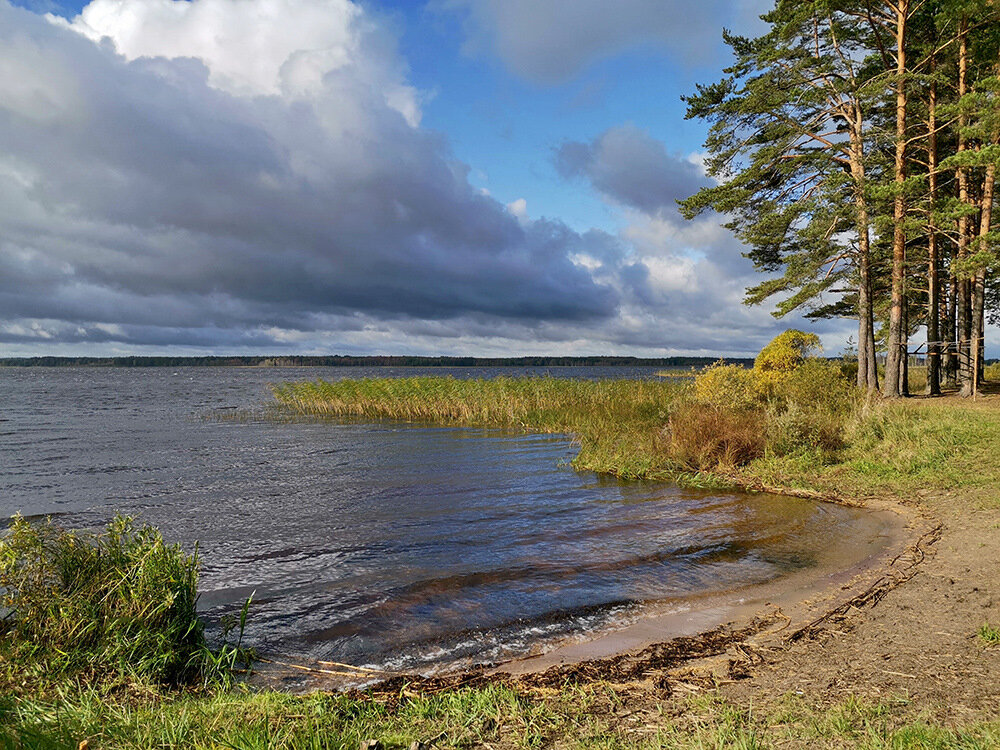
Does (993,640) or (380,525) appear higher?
(993,640)

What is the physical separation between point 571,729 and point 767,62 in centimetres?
2532

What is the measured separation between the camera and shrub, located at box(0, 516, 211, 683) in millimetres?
4711

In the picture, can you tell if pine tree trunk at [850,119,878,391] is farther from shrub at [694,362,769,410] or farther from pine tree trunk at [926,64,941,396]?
shrub at [694,362,769,410]

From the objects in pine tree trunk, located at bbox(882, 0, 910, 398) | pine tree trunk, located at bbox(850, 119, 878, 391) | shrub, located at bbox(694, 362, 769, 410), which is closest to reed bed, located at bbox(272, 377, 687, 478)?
shrub, located at bbox(694, 362, 769, 410)

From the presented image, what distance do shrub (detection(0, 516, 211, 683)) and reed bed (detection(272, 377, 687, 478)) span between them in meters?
10.8

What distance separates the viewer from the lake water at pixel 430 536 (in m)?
6.29

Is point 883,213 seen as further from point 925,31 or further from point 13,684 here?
point 13,684

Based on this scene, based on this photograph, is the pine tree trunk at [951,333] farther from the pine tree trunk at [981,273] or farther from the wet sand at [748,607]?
the wet sand at [748,607]

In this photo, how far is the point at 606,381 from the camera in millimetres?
28562

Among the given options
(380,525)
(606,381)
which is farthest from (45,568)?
(606,381)

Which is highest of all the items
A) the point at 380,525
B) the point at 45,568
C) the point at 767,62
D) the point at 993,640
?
the point at 767,62

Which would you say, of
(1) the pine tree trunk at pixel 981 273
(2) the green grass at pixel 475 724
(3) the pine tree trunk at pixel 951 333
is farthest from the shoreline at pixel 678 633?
(3) the pine tree trunk at pixel 951 333

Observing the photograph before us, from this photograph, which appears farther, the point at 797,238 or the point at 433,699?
the point at 797,238

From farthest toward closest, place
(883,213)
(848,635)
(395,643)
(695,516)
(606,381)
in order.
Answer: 1. (606,381)
2. (883,213)
3. (695,516)
4. (395,643)
5. (848,635)
